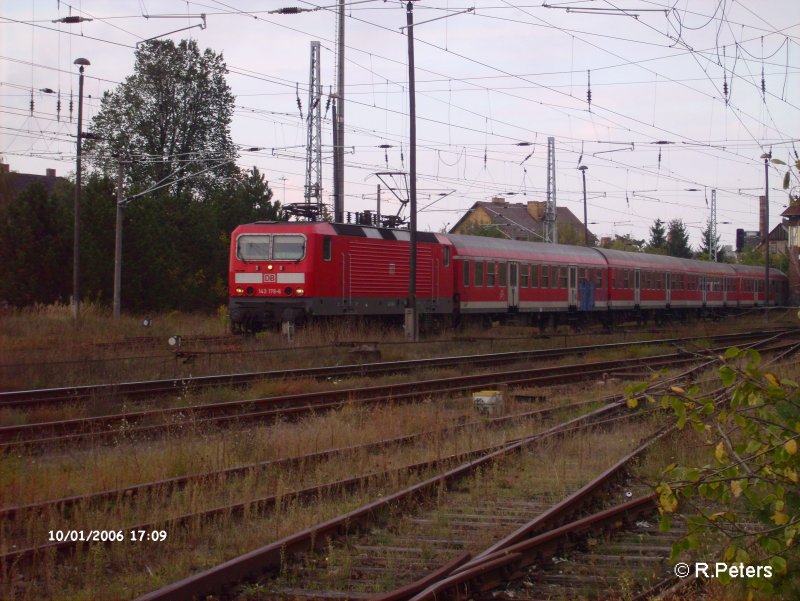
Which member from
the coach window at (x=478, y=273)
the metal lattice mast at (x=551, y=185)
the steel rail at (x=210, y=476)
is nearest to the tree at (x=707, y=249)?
the metal lattice mast at (x=551, y=185)

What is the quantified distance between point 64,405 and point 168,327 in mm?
16231

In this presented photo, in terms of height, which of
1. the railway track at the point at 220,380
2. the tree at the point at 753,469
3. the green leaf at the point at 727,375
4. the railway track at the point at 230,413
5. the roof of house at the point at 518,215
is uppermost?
the roof of house at the point at 518,215

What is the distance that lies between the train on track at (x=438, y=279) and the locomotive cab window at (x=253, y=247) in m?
0.03

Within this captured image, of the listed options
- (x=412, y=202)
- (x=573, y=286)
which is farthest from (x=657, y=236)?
(x=412, y=202)

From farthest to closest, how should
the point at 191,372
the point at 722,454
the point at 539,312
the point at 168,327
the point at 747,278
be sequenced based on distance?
1. the point at 747,278
2. the point at 539,312
3. the point at 168,327
4. the point at 191,372
5. the point at 722,454

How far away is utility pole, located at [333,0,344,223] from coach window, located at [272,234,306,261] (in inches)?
225

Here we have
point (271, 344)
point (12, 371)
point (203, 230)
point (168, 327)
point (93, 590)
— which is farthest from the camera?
point (203, 230)

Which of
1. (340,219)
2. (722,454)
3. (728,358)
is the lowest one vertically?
(722,454)

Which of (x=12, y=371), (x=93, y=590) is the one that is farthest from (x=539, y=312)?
(x=93, y=590)

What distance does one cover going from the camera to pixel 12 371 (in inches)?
664

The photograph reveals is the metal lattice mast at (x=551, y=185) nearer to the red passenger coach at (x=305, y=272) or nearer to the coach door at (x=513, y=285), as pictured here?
the coach door at (x=513, y=285)

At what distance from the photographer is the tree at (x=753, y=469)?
182 inches

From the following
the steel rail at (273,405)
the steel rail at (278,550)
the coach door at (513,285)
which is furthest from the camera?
the coach door at (513,285)

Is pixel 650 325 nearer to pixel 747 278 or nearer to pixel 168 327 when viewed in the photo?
pixel 747 278
